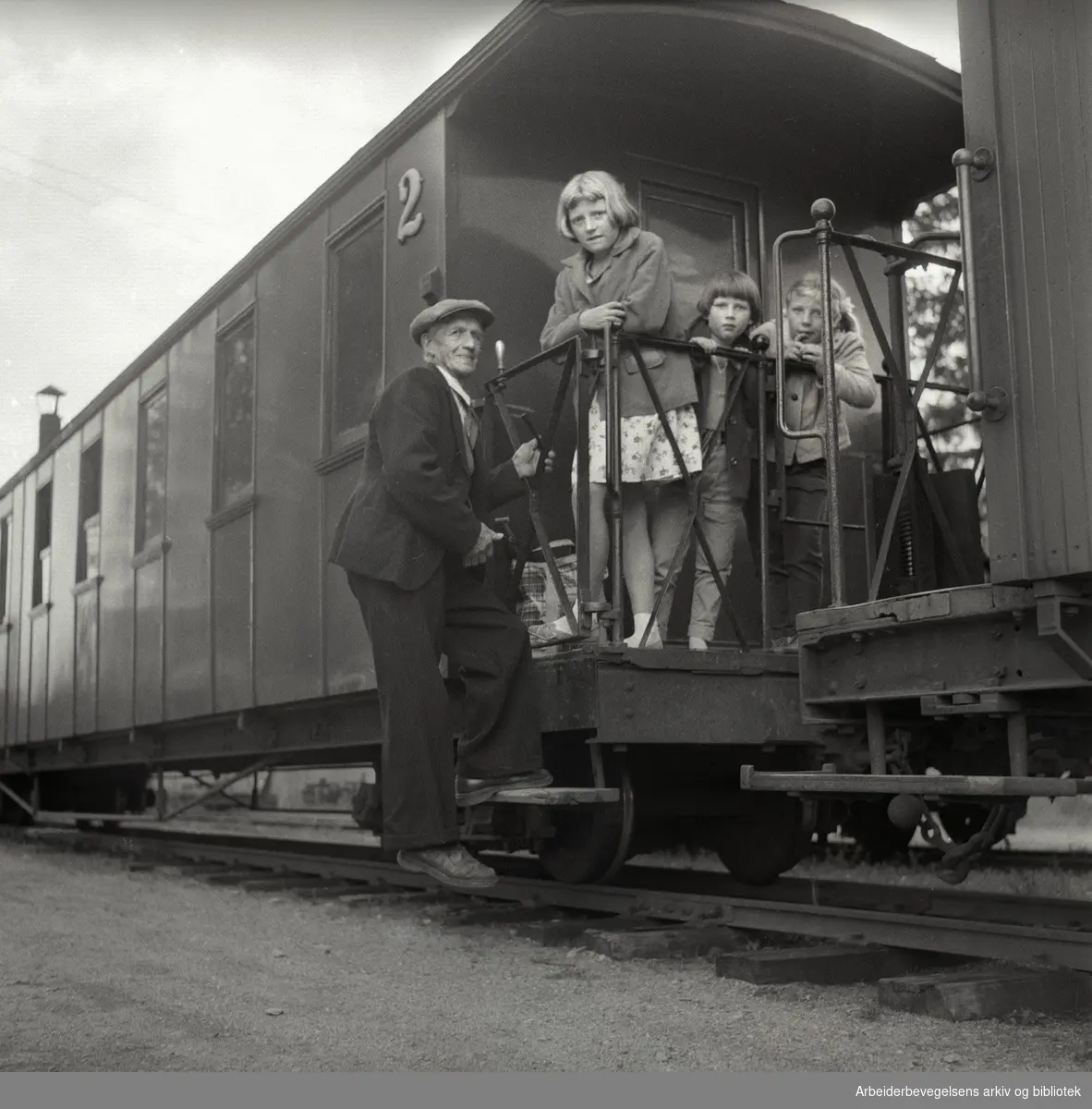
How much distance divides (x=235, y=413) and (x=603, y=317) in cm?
308

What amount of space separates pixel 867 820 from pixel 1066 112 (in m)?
4.43

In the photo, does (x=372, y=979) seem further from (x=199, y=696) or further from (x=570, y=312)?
(x=199, y=696)

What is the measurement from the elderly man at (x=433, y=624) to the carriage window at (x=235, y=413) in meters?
2.45

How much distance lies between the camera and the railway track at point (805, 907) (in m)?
3.76

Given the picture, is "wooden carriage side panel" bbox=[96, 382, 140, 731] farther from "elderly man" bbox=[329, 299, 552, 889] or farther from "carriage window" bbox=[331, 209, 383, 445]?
"elderly man" bbox=[329, 299, 552, 889]

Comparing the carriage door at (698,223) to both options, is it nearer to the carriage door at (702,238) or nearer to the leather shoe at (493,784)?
the carriage door at (702,238)

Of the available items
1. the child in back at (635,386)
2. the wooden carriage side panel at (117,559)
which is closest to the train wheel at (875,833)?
the child in back at (635,386)

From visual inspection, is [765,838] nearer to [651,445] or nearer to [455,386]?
[651,445]

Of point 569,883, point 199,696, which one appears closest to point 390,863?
Answer: point 199,696

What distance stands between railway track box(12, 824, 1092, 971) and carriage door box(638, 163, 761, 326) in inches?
89.2

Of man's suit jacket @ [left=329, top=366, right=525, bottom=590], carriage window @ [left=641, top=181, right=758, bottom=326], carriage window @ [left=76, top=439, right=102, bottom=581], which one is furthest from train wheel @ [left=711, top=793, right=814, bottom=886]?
carriage window @ [left=76, top=439, right=102, bottom=581]

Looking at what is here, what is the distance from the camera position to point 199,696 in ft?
24.3

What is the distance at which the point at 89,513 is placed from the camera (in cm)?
963

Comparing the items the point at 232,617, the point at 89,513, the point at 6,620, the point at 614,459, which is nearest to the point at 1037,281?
the point at 614,459
